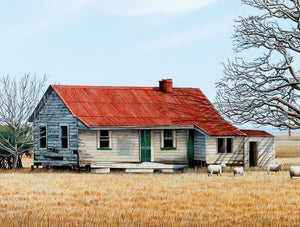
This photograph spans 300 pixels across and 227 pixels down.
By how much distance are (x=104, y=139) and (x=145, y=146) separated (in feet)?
8.51

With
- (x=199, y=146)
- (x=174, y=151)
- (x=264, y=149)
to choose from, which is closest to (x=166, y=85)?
(x=174, y=151)

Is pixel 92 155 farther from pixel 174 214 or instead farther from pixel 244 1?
pixel 174 214

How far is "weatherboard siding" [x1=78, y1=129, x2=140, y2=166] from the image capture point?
3409 centimetres

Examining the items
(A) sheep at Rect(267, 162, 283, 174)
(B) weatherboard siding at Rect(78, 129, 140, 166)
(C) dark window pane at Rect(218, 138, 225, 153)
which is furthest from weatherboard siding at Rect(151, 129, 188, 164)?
(A) sheep at Rect(267, 162, 283, 174)

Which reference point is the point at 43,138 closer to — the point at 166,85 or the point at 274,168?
the point at 166,85

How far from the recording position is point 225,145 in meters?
35.8

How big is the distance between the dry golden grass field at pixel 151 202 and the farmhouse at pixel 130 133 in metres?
7.43

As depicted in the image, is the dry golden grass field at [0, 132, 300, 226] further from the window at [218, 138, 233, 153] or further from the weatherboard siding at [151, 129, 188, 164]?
the window at [218, 138, 233, 153]

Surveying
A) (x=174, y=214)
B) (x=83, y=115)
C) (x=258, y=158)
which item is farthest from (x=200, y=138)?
(x=174, y=214)

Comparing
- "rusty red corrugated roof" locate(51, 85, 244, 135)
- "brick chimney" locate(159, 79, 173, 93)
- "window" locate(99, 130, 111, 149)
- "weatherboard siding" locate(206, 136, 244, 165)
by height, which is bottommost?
"weatherboard siding" locate(206, 136, 244, 165)

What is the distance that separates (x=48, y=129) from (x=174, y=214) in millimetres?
22312

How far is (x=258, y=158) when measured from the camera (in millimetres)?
37906

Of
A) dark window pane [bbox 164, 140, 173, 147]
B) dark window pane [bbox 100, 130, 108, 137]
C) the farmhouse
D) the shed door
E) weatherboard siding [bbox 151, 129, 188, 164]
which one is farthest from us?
the shed door

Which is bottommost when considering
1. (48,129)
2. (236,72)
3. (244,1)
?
(48,129)
